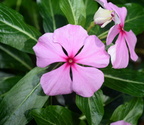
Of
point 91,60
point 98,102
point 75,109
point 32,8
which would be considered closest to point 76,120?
point 98,102

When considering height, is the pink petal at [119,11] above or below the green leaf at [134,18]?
above

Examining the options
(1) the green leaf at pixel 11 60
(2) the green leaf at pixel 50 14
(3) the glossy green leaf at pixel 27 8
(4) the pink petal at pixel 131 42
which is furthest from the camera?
(3) the glossy green leaf at pixel 27 8

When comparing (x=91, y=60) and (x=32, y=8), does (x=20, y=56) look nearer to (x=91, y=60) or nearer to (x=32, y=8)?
(x=32, y=8)

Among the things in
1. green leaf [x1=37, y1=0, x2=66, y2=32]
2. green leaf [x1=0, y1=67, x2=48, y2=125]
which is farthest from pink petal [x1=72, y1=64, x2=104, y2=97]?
green leaf [x1=37, y1=0, x2=66, y2=32]

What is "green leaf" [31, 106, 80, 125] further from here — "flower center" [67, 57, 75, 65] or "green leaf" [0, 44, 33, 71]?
"green leaf" [0, 44, 33, 71]

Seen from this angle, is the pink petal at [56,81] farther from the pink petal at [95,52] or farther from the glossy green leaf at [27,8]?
the glossy green leaf at [27,8]

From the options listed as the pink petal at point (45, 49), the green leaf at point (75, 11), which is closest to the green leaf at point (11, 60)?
the green leaf at point (75, 11)
